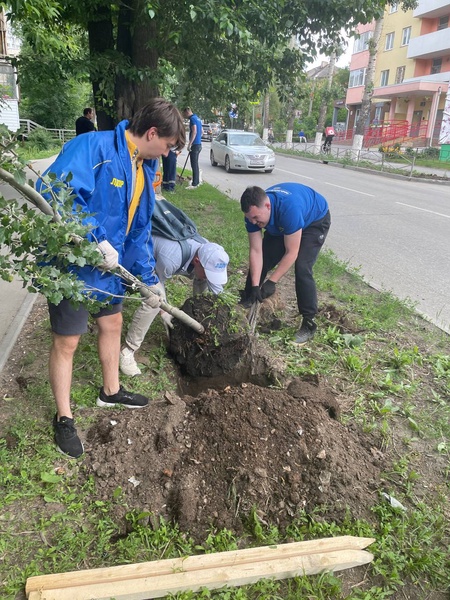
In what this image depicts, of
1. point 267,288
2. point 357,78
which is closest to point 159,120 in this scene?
point 267,288

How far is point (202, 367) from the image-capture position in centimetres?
379

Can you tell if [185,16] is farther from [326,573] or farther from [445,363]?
[326,573]

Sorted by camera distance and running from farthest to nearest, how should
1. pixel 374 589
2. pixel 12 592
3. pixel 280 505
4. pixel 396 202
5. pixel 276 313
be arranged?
pixel 396 202
pixel 276 313
pixel 280 505
pixel 374 589
pixel 12 592

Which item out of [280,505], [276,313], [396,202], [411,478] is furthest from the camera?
[396,202]

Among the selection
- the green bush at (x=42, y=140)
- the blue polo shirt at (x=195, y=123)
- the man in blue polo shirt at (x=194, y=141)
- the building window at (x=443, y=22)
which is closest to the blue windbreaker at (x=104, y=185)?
the man in blue polo shirt at (x=194, y=141)

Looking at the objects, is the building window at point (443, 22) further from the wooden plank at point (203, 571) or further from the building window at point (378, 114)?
the wooden plank at point (203, 571)

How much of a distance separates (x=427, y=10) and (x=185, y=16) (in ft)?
117

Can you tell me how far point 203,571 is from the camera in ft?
6.85

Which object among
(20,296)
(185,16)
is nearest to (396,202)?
(185,16)

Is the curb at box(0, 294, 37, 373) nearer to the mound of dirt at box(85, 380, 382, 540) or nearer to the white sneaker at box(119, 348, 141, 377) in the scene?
the white sneaker at box(119, 348, 141, 377)

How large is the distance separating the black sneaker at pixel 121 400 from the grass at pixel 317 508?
105 millimetres

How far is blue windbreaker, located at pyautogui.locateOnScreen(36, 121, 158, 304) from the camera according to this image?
7.82 feet

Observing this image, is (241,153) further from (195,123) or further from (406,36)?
(406,36)

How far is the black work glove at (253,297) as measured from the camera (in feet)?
13.9
